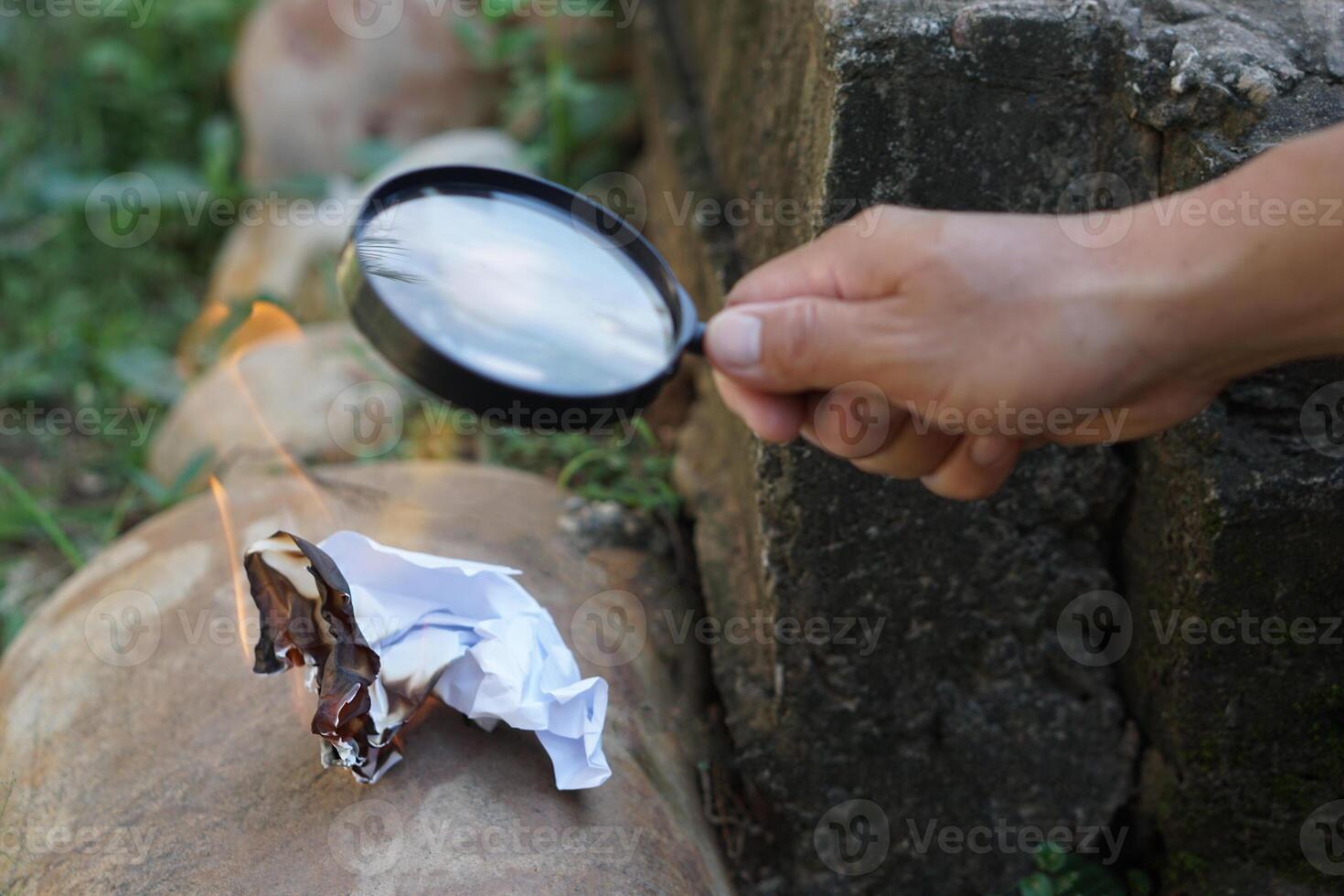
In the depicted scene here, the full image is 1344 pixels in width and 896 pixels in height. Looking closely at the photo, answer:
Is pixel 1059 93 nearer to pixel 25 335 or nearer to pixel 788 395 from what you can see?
pixel 788 395

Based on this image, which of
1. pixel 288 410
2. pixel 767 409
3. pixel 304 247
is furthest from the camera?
pixel 304 247

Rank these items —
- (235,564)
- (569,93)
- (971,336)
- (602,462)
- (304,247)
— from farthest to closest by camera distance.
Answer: (304,247), (569,93), (602,462), (235,564), (971,336)

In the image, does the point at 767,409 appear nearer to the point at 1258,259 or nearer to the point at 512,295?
the point at 512,295

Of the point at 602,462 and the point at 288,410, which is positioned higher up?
the point at 602,462

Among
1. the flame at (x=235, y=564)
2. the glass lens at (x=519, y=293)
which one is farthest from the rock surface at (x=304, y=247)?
the glass lens at (x=519, y=293)

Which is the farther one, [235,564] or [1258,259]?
[235,564]

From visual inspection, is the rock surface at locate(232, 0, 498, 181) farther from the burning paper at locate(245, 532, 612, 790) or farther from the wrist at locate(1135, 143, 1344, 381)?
the wrist at locate(1135, 143, 1344, 381)

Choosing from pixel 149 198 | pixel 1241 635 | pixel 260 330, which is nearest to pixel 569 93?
pixel 260 330

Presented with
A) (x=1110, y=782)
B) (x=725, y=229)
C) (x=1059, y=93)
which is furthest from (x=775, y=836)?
(x=1059, y=93)
